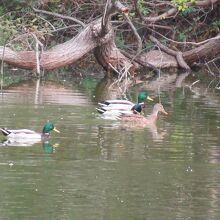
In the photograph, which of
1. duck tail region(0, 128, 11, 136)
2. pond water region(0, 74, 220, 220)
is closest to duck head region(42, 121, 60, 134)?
pond water region(0, 74, 220, 220)

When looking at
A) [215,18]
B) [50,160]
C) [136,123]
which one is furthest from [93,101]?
[215,18]

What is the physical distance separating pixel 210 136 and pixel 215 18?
14.7m

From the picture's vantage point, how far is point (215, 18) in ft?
96.4

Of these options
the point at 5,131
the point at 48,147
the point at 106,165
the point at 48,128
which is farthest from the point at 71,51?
the point at 106,165

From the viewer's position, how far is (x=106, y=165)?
11922 mm

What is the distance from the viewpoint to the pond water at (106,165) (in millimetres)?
9625

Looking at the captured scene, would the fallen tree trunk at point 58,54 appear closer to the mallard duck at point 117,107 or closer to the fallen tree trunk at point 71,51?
the fallen tree trunk at point 71,51

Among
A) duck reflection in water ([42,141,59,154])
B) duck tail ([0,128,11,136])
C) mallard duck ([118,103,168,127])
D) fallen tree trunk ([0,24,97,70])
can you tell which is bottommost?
duck reflection in water ([42,141,59,154])

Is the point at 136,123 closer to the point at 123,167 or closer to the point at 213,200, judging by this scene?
the point at 123,167

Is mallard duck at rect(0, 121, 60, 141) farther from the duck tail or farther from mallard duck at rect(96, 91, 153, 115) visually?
mallard duck at rect(96, 91, 153, 115)

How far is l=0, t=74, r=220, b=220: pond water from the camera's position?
9.62 meters

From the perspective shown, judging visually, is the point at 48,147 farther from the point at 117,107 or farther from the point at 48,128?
the point at 117,107

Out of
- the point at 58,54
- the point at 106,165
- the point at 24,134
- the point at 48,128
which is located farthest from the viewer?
the point at 58,54

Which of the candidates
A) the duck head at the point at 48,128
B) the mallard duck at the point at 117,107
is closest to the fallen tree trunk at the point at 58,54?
the mallard duck at the point at 117,107
